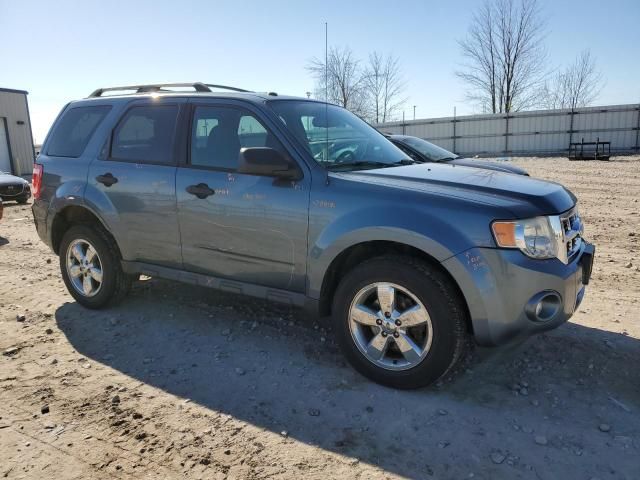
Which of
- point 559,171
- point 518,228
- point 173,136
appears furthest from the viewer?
point 559,171

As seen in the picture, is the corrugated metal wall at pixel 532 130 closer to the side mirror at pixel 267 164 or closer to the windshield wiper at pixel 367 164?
the windshield wiper at pixel 367 164

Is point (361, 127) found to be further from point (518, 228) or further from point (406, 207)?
point (518, 228)

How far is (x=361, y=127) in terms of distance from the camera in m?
4.68

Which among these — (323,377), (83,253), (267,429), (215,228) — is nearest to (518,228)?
(323,377)

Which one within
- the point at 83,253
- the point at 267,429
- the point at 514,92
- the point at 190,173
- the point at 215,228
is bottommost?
the point at 267,429

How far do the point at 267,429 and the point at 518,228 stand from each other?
189cm

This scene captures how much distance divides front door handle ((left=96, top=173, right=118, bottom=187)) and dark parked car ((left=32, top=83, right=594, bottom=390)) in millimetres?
11

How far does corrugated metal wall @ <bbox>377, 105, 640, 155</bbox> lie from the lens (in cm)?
2605

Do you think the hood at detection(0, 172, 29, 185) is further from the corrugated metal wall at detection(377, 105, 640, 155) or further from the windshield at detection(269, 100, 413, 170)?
the corrugated metal wall at detection(377, 105, 640, 155)

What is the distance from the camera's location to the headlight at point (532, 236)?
9.90ft

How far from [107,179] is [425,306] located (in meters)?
3.05

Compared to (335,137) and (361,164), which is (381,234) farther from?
(335,137)

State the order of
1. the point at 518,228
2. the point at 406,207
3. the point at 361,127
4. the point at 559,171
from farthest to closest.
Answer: the point at 559,171
the point at 361,127
the point at 406,207
the point at 518,228

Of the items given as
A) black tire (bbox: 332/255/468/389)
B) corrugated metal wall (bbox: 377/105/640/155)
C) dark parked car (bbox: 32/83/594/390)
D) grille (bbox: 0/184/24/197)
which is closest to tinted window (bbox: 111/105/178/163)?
dark parked car (bbox: 32/83/594/390)
